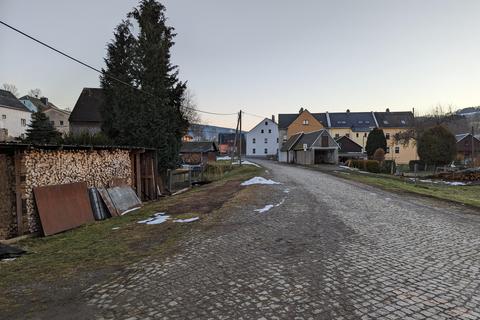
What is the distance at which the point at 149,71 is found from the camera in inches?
829

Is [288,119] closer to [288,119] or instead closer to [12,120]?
[288,119]

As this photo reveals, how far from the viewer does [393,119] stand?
243ft

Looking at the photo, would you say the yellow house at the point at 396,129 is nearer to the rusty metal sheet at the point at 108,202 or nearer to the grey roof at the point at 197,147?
the grey roof at the point at 197,147

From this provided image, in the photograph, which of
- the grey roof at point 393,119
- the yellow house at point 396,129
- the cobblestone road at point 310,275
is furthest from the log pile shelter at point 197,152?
the cobblestone road at point 310,275

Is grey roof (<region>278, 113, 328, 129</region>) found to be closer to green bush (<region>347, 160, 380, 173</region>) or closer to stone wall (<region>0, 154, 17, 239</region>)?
green bush (<region>347, 160, 380, 173</region>)

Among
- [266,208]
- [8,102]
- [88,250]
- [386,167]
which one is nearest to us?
[88,250]

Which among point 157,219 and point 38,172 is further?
point 157,219

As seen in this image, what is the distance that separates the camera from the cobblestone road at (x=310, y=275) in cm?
407

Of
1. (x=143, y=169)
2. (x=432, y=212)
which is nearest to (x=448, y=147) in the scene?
(x=432, y=212)

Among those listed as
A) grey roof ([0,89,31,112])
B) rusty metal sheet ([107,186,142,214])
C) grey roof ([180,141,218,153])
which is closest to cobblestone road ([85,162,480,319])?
rusty metal sheet ([107,186,142,214])

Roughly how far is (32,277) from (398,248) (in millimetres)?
6541

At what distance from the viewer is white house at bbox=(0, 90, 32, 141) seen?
4801 cm

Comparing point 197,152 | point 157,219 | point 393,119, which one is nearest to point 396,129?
point 393,119

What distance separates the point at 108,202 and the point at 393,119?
7275 cm
